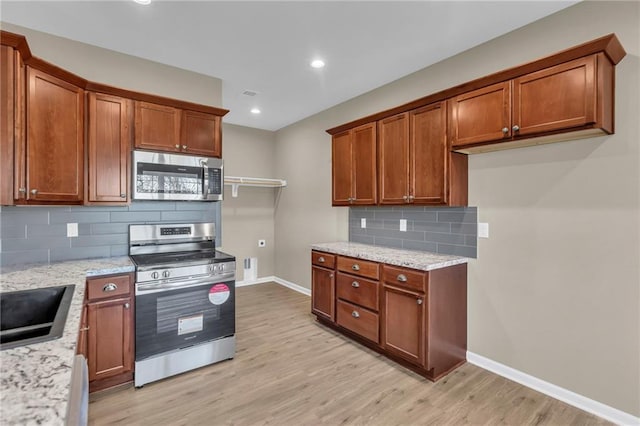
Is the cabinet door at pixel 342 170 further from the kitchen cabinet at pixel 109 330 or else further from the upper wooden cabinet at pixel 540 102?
the kitchen cabinet at pixel 109 330

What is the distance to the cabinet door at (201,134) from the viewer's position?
3078 millimetres

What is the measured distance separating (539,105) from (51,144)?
3588mm

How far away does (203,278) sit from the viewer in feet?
8.86

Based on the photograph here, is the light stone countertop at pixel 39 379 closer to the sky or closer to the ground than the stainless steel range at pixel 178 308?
closer to the sky

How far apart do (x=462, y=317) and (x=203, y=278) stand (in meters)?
2.36

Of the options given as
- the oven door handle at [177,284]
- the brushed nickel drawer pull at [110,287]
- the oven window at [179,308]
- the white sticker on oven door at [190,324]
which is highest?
the brushed nickel drawer pull at [110,287]

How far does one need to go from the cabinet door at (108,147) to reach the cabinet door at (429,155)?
2.64 meters

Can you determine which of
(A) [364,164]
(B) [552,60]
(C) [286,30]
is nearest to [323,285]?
(A) [364,164]

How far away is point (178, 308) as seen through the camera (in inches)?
102

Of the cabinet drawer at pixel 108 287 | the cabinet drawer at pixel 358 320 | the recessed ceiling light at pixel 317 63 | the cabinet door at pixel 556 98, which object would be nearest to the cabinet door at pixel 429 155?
the cabinet door at pixel 556 98

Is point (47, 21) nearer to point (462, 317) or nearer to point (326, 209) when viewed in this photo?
point (326, 209)

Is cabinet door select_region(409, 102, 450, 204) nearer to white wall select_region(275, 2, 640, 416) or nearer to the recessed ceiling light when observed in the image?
white wall select_region(275, 2, 640, 416)

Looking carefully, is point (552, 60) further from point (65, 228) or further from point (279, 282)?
point (279, 282)

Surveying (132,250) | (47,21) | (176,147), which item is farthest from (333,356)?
(47,21)
